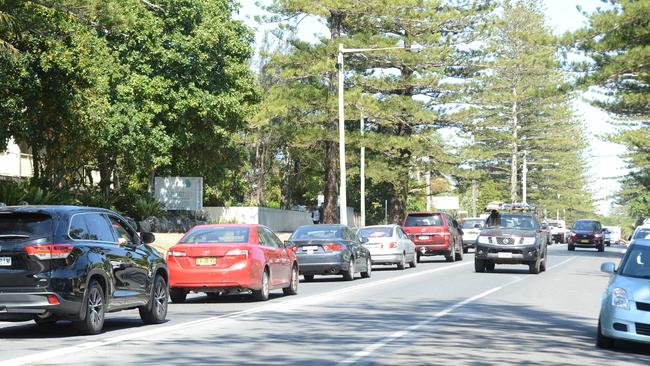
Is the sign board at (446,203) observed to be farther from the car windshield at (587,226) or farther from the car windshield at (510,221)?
the car windshield at (510,221)

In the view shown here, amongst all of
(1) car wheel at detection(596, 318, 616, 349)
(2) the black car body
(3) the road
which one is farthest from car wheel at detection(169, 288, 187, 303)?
(2) the black car body

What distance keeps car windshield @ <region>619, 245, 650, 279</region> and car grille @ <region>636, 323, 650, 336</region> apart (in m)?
0.98

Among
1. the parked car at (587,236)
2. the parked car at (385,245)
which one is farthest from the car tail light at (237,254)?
the parked car at (587,236)

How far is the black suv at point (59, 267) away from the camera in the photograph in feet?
45.8

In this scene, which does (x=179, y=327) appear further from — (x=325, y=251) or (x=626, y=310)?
(x=325, y=251)

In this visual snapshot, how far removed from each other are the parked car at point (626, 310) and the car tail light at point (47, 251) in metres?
6.55

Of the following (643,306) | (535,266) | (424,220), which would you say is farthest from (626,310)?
(424,220)

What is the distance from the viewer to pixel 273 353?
12.8 metres

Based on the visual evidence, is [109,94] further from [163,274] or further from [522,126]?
[522,126]

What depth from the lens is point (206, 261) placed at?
809 inches

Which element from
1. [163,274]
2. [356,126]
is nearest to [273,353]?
[163,274]

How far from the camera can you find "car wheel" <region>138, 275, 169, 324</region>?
655 inches

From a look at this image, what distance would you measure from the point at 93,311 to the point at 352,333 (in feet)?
11.2

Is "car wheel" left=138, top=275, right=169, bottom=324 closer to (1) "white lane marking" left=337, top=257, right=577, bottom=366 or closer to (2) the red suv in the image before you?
(1) "white lane marking" left=337, top=257, right=577, bottom=366
